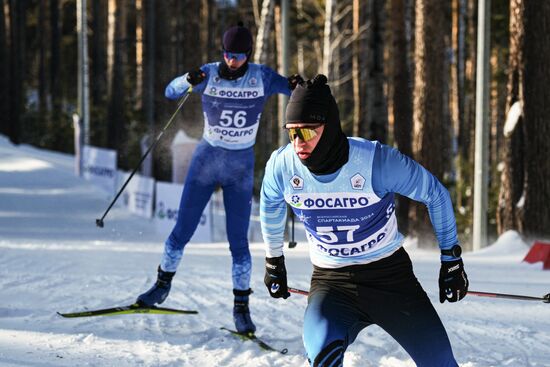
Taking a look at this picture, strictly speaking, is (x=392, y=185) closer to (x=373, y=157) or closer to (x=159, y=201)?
(x=373, y=157)

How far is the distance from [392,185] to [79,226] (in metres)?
12.6

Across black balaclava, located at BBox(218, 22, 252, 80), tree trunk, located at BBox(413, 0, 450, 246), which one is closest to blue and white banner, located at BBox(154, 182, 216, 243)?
tree trunk, located at BBox(413, 0, 450, 246)

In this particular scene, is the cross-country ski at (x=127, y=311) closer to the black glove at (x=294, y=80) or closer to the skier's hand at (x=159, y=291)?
the skier's hand at (x=159, y=291)

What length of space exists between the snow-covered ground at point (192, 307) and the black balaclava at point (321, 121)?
218cm

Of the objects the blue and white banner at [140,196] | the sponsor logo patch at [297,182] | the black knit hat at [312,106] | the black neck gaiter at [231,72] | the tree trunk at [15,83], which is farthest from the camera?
the tree trunk at [15,83]

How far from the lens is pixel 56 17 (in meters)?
40.0

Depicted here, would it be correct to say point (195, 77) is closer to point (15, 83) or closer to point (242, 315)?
point (242, 315)

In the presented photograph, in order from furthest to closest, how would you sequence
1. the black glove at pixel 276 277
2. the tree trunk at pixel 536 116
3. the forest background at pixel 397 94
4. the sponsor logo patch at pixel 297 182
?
the forest background at pixel 397 94, the tree trunk at pixel 536 116, the black glove at pixel 276 277, the sponsor logo patch at pixel 297 182

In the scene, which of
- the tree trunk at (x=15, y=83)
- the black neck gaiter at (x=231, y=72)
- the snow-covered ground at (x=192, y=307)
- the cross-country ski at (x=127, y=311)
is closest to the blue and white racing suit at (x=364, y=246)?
the snow-covered ground at (x=192, y=307)

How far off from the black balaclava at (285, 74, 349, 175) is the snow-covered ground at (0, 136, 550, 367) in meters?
2.18

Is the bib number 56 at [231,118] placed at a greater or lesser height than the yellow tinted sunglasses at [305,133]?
lesser

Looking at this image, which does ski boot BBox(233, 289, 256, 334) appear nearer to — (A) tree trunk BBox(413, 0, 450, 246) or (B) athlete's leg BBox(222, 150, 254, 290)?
(B) athlete's leg BBox(222, 150, 254, 290)

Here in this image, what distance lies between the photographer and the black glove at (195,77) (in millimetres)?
6676

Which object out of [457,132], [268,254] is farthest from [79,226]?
[457,132]
